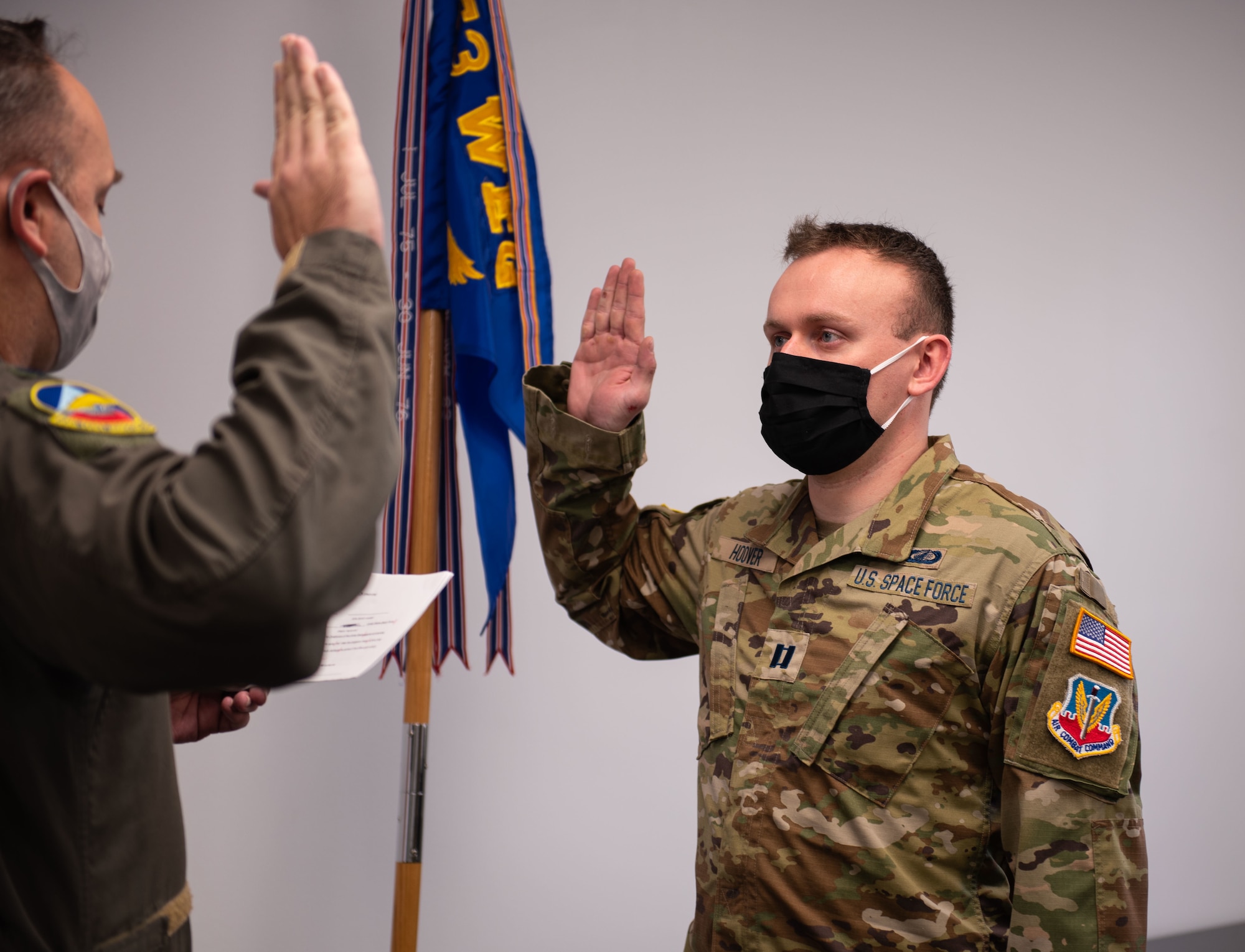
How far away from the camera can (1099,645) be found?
123cm

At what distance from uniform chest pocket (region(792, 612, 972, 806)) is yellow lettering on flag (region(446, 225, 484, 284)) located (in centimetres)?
121

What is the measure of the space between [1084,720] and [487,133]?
5.46 feet

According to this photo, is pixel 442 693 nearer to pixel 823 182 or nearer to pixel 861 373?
pixel 861 373

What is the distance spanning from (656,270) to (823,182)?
2.07 ft

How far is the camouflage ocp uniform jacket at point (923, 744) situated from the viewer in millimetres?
1205

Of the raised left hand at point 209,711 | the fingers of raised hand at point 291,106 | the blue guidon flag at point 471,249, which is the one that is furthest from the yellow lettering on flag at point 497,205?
the fingers of raised hand at point 291,106

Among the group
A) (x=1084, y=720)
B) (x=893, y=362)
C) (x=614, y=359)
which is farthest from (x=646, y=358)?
(x=1084, y=720)

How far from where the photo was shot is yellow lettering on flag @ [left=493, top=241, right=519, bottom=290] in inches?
82.3

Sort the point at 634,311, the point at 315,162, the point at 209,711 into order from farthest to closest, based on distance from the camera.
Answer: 1. the point at 634,311
2. the point at 209,711
3. the point at 315,162

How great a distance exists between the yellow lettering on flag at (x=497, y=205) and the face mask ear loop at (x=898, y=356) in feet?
3.15

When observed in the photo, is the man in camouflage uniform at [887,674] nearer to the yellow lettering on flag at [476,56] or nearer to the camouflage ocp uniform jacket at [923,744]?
the camouflage ocp uniform jacket at [923,744]

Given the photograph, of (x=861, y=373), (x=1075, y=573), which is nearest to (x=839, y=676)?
(x=1075, y=573)

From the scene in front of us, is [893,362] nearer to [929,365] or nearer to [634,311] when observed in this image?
[929,365]

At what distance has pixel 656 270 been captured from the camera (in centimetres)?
271
